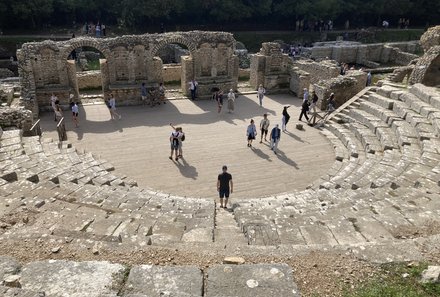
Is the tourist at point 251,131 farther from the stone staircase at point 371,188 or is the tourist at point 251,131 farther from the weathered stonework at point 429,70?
the weathered stonework at point 429,70

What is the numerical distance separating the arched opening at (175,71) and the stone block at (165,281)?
16.5 metres

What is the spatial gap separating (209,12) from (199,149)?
29.2 m

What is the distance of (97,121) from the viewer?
661 inches

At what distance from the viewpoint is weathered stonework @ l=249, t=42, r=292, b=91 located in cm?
2152

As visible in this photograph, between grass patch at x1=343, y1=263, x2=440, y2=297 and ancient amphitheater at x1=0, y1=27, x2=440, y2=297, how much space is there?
171mm

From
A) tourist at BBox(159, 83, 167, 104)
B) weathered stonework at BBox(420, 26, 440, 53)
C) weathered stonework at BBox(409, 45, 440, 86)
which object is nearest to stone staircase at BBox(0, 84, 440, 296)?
weathered stonework at BBox(409, 45, 440, 86)

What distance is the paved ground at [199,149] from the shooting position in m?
11.8

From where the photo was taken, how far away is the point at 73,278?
Answer: 4363mm

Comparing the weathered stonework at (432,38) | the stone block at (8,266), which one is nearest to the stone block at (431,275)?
the stone block at (8,266)

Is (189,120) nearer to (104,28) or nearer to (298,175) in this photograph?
(298,175)

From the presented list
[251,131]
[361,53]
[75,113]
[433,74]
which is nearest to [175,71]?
[75,113]

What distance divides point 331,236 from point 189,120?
11.3m

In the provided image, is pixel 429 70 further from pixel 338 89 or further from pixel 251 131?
pixel 251 131

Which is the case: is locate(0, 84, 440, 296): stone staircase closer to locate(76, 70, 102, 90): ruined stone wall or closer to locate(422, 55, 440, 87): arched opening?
locate(422, 55, 440, 87): arched opening
